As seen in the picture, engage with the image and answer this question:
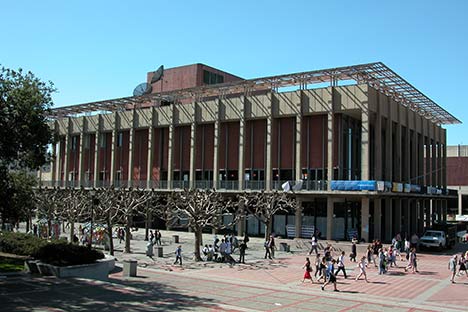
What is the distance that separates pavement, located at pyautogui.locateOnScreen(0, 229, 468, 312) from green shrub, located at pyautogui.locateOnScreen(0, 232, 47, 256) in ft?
18.1

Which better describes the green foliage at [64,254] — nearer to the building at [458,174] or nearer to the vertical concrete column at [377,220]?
the vertical concrete column at [377,220]

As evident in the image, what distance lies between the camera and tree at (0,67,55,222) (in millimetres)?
22781

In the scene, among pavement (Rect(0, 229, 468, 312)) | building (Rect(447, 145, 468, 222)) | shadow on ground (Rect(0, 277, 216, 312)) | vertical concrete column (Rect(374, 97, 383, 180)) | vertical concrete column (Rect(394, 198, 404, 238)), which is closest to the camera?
shadow on ground (Rect(0, 277, 216, 312))

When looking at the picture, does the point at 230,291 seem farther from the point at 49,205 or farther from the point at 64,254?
the point at 49,205

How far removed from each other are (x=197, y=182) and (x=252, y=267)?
26.5m

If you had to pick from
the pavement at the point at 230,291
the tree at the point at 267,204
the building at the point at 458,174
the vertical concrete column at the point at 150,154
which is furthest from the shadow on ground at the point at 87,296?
the building at the point at 458,174

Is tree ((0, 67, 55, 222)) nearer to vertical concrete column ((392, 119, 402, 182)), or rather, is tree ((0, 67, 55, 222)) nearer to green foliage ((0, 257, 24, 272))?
green foliage ((0, 257, 24, 272))

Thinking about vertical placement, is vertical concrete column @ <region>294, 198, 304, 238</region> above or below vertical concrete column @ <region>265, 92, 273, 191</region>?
below

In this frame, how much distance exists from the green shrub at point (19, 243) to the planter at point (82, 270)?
5601 mm

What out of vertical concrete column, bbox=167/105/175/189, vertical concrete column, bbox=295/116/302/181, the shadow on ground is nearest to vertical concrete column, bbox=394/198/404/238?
vertical concrete column, bbox=295/116/302/181

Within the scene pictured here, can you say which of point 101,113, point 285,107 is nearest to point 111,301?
point 285,107

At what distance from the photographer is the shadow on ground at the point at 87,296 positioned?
672 inches

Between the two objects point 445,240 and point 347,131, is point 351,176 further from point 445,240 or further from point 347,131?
point 445,240

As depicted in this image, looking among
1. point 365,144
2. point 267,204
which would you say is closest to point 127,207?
point 267,204
